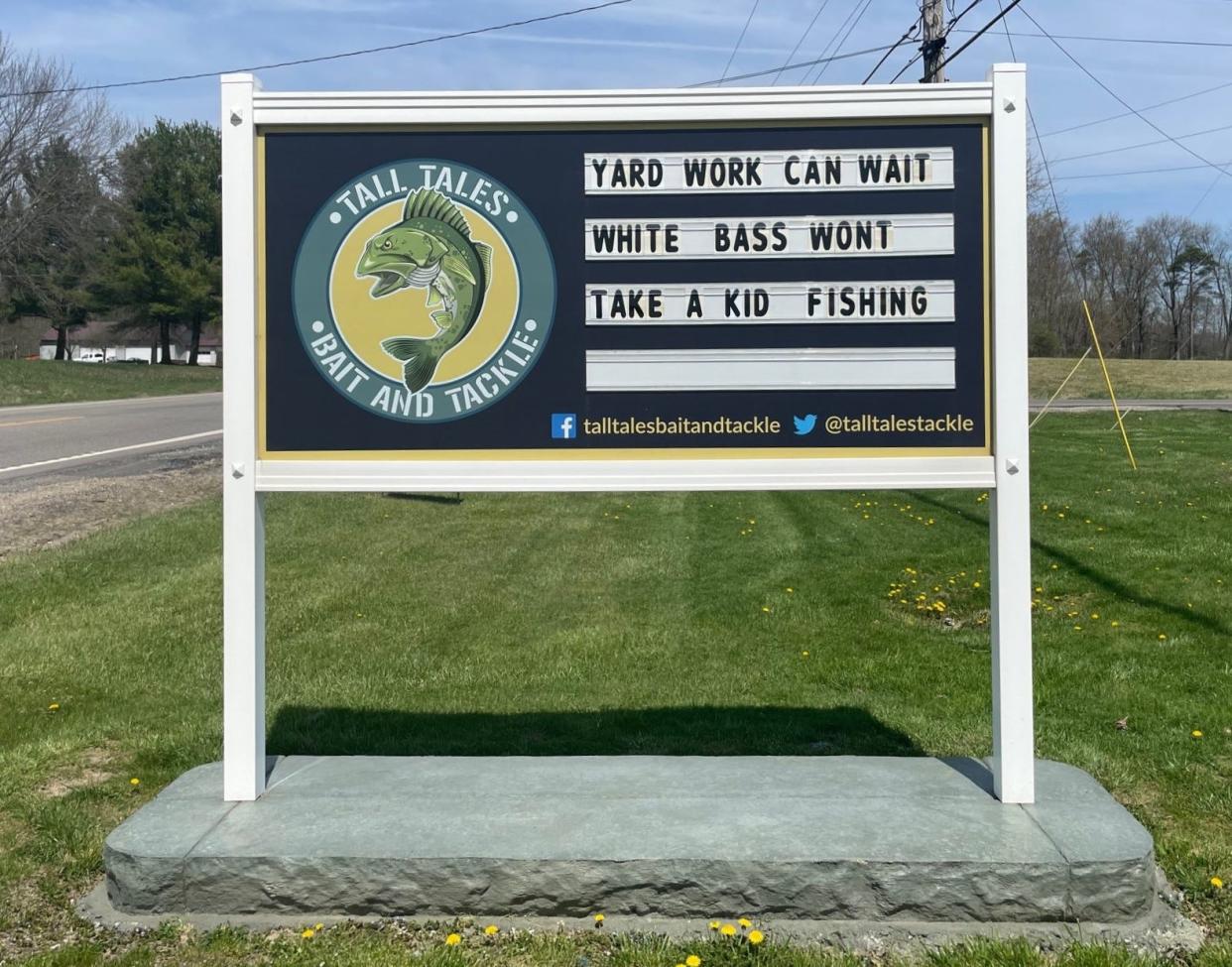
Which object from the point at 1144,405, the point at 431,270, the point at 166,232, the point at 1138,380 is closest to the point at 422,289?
the point at 431,270

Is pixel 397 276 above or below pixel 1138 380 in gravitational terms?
below

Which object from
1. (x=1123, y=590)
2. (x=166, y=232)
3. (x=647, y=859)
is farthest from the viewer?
(x=166, y=232)

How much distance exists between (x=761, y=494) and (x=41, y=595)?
799cm

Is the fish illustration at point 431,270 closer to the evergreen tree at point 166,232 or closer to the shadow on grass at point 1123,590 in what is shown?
the shadow on grass at point 1123,590

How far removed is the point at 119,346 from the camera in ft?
317

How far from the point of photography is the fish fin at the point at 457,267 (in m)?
3.95

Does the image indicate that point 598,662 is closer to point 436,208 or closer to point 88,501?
point 436,208

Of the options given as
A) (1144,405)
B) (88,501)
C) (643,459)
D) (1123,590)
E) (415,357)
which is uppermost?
(1144,405)

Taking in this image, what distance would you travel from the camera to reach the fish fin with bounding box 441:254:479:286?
3.95 metres

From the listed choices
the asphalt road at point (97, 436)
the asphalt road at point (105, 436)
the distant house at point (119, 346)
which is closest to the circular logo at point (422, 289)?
the asphalt road at point (105, 436)

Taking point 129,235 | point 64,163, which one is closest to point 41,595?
point 64,163

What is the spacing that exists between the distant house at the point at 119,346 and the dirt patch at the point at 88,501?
225 feet

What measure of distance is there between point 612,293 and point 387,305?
0.79 metres

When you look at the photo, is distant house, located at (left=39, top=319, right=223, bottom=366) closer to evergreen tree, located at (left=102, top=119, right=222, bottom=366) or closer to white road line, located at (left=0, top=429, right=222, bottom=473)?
evergreen tree, located at (left=102, top=119, right=222, bottom=366)
